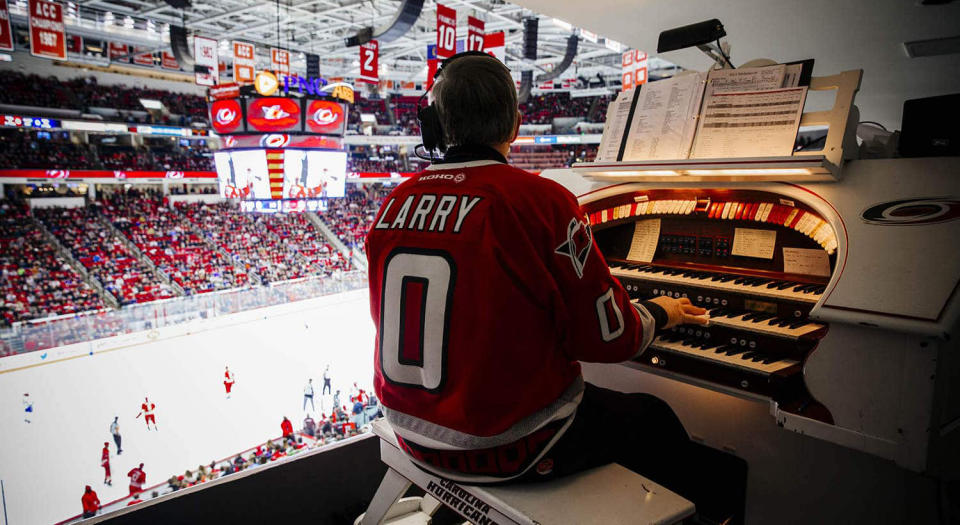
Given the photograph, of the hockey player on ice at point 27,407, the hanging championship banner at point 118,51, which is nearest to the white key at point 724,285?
the hockey player on ice at point 27,407

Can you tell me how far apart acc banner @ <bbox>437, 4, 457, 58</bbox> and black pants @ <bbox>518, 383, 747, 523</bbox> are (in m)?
6.27

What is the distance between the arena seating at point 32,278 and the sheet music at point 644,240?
49.5ft

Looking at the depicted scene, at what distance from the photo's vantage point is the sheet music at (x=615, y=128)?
2.55 meters

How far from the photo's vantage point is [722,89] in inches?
90.0

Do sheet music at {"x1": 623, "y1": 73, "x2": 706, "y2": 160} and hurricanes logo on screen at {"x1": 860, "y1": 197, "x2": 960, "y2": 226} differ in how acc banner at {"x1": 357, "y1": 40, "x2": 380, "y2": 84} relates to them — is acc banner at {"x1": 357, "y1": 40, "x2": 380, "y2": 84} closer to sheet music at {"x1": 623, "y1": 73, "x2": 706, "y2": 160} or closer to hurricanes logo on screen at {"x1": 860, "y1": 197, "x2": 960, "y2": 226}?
sheet music at {"x1": 623, "y1": 73, "x2": 706, "y2": 160}

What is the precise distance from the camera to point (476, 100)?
1388 mm

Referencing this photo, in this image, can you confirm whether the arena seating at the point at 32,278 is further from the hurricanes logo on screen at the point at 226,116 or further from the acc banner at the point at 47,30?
the hurricanes logo on screen at the point at 226,116

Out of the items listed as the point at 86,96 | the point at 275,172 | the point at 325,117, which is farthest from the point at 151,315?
the point at 86,96

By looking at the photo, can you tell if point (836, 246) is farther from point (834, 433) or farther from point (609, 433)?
point (609, 433)

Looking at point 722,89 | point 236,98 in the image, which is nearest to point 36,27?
point 236,98

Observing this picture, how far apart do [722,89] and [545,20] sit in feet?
51.9

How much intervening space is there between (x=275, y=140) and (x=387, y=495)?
9.37 m

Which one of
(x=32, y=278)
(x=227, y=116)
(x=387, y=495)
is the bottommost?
(x=32, y=278)

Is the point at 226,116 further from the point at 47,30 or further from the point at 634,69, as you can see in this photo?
the point at 634,69
